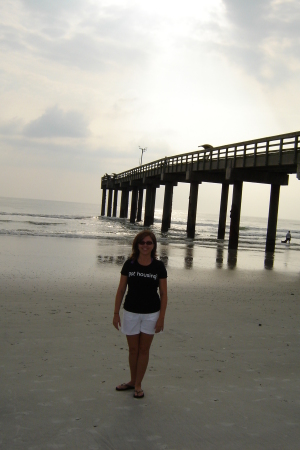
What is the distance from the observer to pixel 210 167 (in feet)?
77.8

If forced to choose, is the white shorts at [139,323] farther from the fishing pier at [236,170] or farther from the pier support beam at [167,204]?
the pier support beam at [167,204]

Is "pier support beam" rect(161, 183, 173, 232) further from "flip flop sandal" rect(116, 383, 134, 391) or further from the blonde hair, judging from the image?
"flip flop sandal" rect(116, 383, 134, 391)

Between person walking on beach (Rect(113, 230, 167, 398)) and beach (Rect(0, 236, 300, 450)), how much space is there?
0.96 feet

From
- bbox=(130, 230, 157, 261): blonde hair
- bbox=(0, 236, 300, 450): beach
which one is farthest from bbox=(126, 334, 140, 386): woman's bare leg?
bbox=(130, 230, 157, 261): blonde hair

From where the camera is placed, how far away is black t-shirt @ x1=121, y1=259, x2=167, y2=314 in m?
3.73

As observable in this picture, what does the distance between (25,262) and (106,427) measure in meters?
8.63

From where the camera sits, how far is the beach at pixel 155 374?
120 inches

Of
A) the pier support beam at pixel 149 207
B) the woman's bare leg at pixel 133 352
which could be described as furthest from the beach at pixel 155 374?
the pier support beam at pixel 149 207

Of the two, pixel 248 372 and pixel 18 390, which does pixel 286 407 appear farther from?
pixel 18 390

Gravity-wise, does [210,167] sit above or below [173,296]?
above

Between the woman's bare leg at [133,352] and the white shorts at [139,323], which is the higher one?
the white shorts at [139,323]

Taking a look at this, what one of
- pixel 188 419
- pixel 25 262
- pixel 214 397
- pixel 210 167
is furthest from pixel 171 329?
pixel 210 167

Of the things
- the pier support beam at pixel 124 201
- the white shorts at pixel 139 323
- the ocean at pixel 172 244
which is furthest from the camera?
the pier support beam at pixel 124 201

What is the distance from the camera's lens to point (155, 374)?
418 cm
